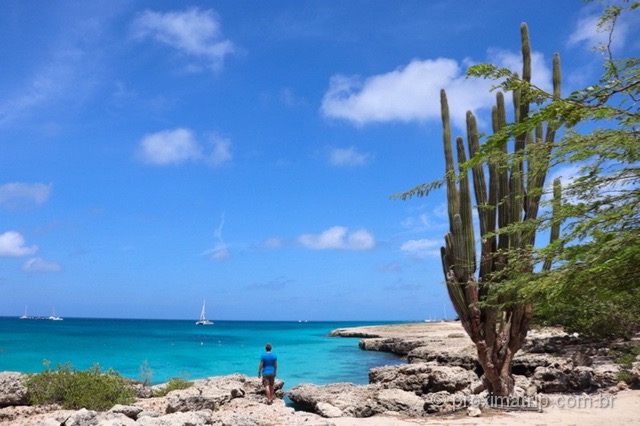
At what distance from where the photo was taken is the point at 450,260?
39.6ft

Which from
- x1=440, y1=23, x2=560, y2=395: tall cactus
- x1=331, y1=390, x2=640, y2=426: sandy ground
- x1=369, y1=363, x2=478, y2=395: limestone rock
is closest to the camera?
x1=331, y1=390, x2=640, y2=426: sandy ground

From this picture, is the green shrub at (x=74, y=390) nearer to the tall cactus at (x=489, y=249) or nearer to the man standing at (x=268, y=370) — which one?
the man standing at (x=268, y=370)

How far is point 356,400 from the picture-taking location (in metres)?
13.4

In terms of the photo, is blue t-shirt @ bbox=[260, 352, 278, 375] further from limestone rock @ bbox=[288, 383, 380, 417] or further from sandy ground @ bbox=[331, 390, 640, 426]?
sandy ground @ bbox=[331, 390, 640, 426]

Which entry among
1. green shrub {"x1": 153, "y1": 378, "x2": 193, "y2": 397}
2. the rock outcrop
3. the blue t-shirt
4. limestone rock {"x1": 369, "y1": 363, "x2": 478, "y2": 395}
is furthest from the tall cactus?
green shrub {"x1": 153, "y1": 378, "x2": 193, "y2": 397}

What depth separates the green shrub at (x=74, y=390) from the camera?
40.2 ft

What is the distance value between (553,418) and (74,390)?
1102cm

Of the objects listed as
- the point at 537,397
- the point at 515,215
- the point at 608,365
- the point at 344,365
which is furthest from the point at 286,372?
the point at 515,215

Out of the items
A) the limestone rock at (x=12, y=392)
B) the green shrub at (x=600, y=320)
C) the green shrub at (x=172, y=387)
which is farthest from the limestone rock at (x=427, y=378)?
the limestone rock at (x=12, y=392)

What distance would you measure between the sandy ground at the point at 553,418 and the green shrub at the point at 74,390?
5.99 meters

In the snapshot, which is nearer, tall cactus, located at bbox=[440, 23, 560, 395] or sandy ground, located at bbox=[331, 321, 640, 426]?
sandy ground, located at bbox=[331, 321, 640, 426]

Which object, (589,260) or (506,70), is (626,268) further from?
(506,70)

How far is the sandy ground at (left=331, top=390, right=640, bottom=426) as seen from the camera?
977 centimetres

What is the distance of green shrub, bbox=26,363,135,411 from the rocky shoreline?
33cm
